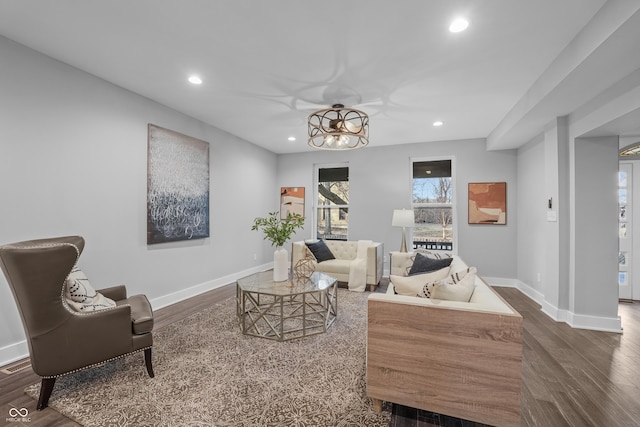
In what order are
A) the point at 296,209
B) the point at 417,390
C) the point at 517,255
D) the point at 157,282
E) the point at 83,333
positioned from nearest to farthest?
1. the point at 417,390
2. the point at 83,333
3. the point at 157,282
4. the point at 517,255
5. the point at 296,209

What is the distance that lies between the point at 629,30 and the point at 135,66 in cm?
395

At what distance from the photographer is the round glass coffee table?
289 centimetres

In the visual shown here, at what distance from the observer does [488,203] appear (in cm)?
520

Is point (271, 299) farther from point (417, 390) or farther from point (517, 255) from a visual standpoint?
point (517, 255)

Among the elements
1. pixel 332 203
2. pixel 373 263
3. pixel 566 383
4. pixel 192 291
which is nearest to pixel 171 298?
pixel 192 291

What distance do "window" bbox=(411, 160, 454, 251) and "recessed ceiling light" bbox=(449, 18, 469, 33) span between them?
3698mm

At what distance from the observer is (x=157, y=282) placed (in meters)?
3.73

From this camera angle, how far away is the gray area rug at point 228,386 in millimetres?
1761

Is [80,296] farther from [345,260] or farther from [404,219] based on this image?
[404,219]

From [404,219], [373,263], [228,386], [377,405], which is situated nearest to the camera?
[377,405]

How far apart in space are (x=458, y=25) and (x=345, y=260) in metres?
3.85

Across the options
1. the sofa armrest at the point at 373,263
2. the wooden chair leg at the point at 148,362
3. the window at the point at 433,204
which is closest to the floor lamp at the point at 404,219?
the sofa armrest at the point at 373,263

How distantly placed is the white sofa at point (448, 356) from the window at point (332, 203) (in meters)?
4.54

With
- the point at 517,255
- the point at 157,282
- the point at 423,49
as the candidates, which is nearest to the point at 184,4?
the point at 423,49
